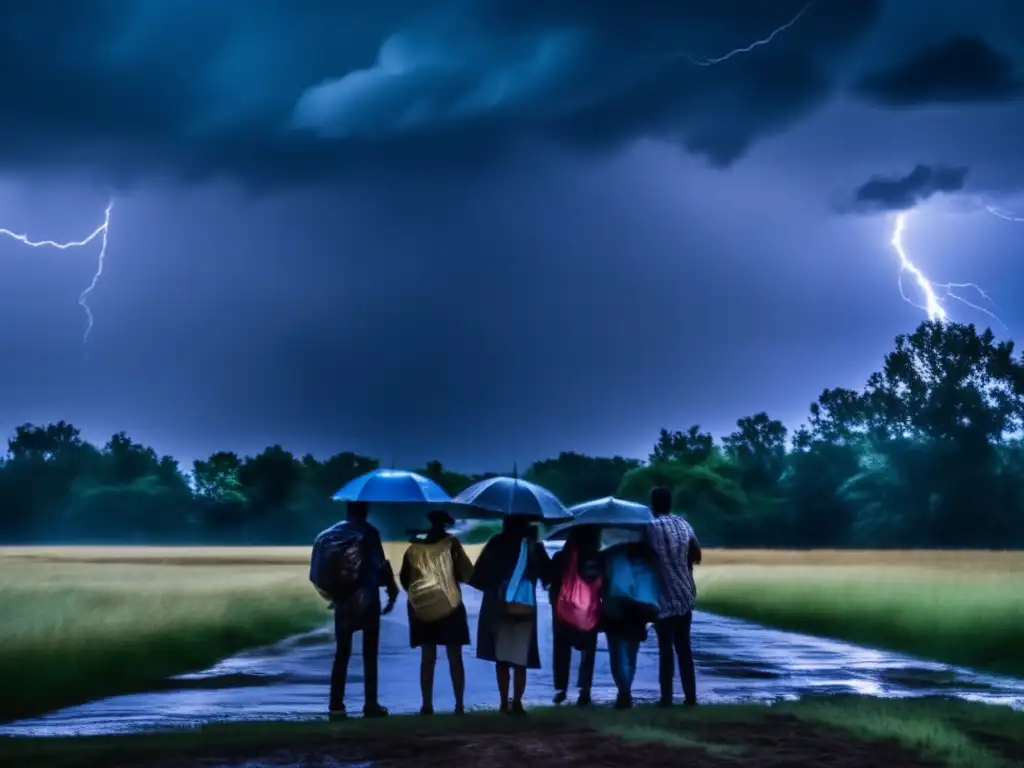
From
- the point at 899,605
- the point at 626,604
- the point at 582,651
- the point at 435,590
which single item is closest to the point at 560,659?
the point at 582,651

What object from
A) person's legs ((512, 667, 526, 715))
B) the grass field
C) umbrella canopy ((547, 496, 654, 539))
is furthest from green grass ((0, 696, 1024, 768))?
the grass field

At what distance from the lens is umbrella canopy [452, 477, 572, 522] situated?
42.8 ft

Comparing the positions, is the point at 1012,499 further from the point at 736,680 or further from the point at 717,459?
the point at 736,680

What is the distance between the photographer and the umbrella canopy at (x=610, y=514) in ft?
44.8

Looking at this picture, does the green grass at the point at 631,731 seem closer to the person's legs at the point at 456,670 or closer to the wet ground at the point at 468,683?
the person's legs at the point at 456,670

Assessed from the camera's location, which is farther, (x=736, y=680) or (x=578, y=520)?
(x=736, y=680)

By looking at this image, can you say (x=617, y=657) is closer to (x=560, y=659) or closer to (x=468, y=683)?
(x=560, y=659)

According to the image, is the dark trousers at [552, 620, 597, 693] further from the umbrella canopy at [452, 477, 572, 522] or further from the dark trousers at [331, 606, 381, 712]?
the dark trousers at [331, 606, 381, 712]

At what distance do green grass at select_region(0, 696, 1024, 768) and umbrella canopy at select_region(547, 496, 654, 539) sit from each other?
1.76m

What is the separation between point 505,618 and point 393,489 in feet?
5.22

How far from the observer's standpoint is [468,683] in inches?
708

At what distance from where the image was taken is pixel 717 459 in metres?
139

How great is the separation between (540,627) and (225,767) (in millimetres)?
19420

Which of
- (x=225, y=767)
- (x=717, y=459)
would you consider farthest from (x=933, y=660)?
(x=717, y=459)
